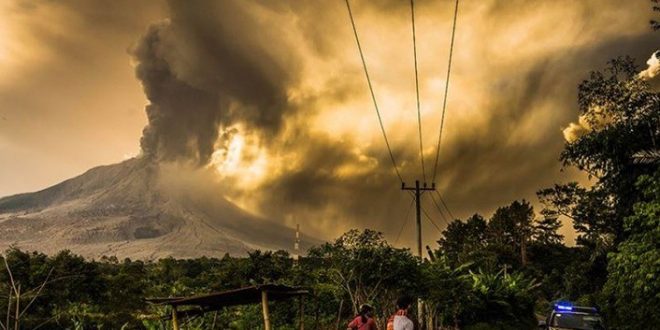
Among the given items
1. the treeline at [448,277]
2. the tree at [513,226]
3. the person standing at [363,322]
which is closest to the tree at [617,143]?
the treeline at [448,277]

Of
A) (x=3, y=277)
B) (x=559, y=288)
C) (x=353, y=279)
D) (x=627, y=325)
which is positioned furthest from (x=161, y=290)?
(x=559, y=288)

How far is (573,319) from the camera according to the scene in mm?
15219

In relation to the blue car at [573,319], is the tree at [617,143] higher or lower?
higher

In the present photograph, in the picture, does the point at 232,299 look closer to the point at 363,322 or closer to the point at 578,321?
the point at 363,322

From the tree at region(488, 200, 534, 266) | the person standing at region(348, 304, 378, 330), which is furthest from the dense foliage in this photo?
the tree at region(488, 200, 534, 266)

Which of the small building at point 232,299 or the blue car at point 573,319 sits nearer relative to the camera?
the small building at point 232,299

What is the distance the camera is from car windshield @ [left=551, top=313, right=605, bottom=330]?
14851 mm

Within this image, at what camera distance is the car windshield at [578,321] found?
14851mm

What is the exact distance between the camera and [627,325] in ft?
64.3

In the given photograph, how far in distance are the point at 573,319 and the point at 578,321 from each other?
0.15m

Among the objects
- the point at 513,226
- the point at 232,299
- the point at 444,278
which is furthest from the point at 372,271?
the point at 513,226

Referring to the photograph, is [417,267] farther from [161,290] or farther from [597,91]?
[161,290]

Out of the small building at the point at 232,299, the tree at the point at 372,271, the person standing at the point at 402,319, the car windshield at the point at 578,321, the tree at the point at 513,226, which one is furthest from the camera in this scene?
the tree at the point at 513,226

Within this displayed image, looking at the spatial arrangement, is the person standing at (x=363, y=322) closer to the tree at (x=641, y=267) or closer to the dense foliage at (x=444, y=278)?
the dense foliage at (x=444, y=278)
